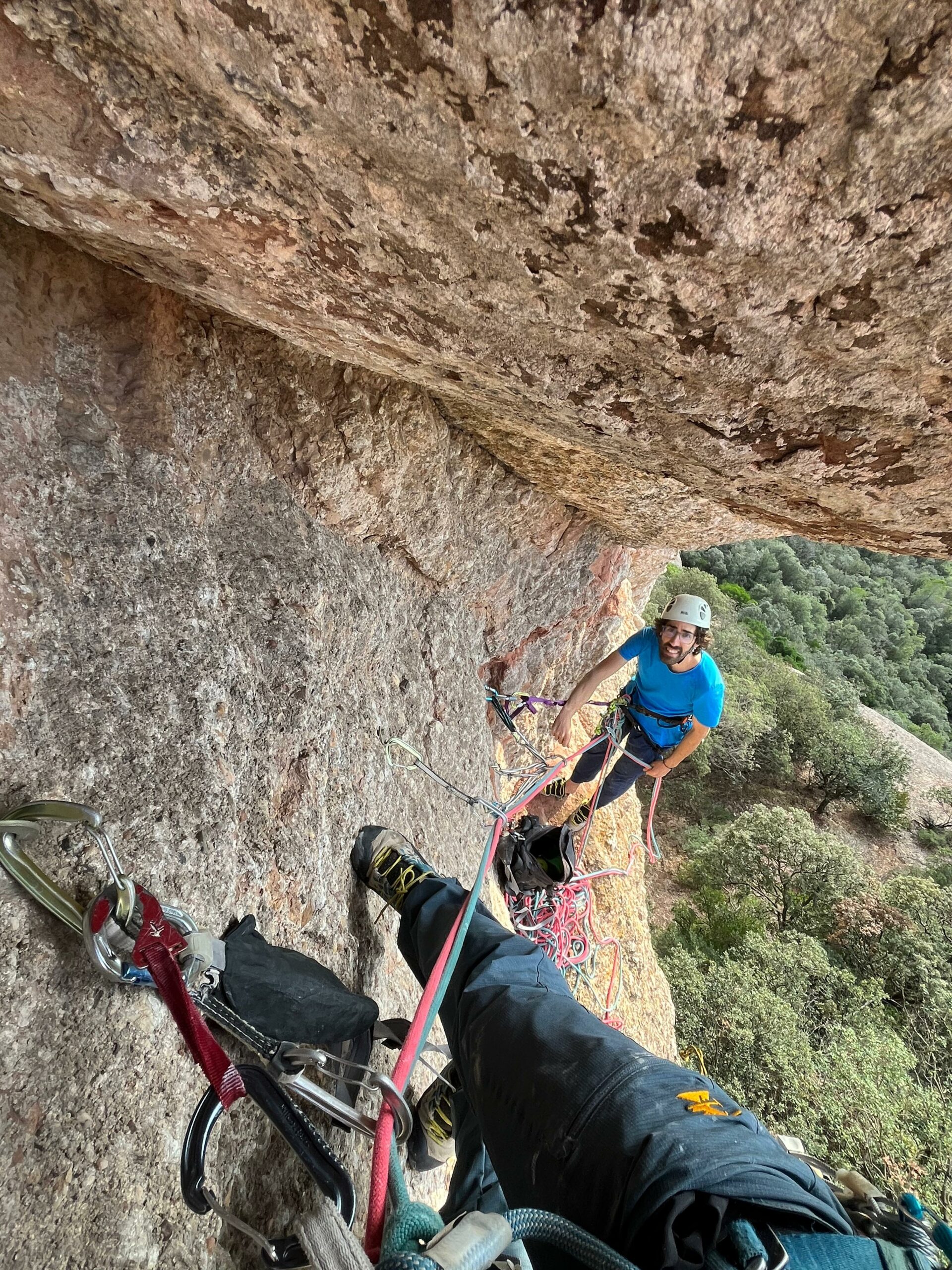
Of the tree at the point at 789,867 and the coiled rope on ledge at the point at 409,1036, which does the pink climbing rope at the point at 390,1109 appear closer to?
the coiled rope on ledge at the point at 409,1036

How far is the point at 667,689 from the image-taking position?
389 cm

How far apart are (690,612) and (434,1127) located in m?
2.67

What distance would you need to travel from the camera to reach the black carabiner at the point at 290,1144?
1231 mm

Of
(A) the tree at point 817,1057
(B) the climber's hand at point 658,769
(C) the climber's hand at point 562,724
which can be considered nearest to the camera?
(B) the climber's hand at point 658,769

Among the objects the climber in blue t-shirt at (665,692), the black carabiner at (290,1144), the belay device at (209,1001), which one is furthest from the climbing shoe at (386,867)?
the climber in blue t-shirt at (665,692)

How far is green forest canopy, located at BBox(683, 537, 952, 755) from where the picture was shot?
29109mm

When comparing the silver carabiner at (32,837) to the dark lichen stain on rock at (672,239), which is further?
the silver carabiner at (32,837)

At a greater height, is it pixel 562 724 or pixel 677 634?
pixel 677 634

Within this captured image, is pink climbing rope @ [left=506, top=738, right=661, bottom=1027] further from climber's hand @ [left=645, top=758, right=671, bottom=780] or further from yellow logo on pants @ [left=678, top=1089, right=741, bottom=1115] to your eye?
yellow logo on pants @ [left=678, top=1089, right=741, bottom=1115]

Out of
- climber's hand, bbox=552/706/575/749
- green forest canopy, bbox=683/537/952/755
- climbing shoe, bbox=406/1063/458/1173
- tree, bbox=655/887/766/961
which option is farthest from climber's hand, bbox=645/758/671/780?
green forest canopy, bbox=683/537/952/755

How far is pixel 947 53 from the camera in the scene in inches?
30.5

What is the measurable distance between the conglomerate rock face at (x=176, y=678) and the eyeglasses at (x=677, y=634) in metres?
1.50

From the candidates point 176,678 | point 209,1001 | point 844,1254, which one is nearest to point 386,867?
point 209,1001

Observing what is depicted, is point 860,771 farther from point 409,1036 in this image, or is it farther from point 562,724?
point 409,1036
